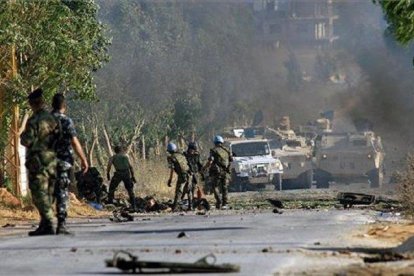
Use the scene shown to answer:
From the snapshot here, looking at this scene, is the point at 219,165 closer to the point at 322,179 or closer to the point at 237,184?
the point at 237,184

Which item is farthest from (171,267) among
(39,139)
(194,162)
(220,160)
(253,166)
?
(253,166)

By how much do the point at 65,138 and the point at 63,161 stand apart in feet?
1.03

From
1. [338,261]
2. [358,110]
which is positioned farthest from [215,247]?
[358,110]

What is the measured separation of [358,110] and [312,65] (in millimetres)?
28767

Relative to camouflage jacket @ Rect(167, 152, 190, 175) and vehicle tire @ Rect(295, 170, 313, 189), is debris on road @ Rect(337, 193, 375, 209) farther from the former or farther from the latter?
vehicle tire @ Rect(295, 170, 313, 189)

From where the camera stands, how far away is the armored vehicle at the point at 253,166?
54656 millimetres

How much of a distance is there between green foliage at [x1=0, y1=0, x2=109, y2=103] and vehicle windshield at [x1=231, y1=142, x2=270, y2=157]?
61.9ft

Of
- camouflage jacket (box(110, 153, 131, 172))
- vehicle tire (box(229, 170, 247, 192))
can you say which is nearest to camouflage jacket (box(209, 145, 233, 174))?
camouflage jacket (box(110, 153, 131, 172))

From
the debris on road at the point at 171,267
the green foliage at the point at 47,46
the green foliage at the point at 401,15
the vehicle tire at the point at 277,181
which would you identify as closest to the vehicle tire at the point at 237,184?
the vehicle tire at the point at 277,181

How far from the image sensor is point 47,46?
33031 millimetres

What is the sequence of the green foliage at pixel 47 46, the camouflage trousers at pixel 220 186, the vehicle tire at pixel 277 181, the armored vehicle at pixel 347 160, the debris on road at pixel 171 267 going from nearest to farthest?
the debris on road at pixel 171 267 → the green foliage at pixel 47 46 → the camouflage trousers at pixel 220 186 → the vehicle tire at pixel 277 181 → the armored vehicle at pixel 347 160

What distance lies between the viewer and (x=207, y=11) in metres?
107

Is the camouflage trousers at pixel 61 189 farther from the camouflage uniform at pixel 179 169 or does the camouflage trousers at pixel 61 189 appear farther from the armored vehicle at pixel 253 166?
the armored vehicle at pixel 253 166

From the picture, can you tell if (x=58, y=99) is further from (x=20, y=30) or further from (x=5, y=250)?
(x=20, y=30)
